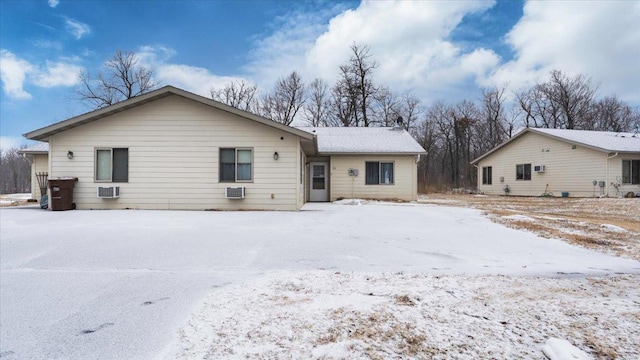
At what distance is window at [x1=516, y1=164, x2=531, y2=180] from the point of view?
21.5 meters

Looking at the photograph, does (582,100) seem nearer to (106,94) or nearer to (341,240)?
(341,240)

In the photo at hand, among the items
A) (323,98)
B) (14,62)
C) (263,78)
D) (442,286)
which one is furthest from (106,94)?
(442,286)

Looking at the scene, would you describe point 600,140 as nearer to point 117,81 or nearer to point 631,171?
point 631,171

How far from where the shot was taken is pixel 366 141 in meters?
17.5

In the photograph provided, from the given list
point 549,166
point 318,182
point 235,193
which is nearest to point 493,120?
point 549,166

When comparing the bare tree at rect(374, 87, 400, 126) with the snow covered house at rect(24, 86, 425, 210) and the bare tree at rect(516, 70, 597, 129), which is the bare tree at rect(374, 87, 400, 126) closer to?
the bare tree at rect(516, 70, 597, 129)

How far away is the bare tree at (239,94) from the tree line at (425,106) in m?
0.08

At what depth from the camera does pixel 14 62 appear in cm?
1404

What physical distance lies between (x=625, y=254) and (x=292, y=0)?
492 inches

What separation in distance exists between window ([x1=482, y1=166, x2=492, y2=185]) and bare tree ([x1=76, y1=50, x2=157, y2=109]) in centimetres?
2649

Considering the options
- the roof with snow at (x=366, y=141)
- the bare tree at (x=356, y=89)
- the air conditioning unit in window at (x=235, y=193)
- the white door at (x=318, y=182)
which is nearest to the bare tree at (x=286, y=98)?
the bare tree at (x=356, y=89)

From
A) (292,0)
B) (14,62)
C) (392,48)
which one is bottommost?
(14,62)

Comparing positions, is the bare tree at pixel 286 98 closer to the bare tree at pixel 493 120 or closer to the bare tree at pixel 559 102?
the bare tree at pixel 493 120

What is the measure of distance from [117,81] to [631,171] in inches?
1362
